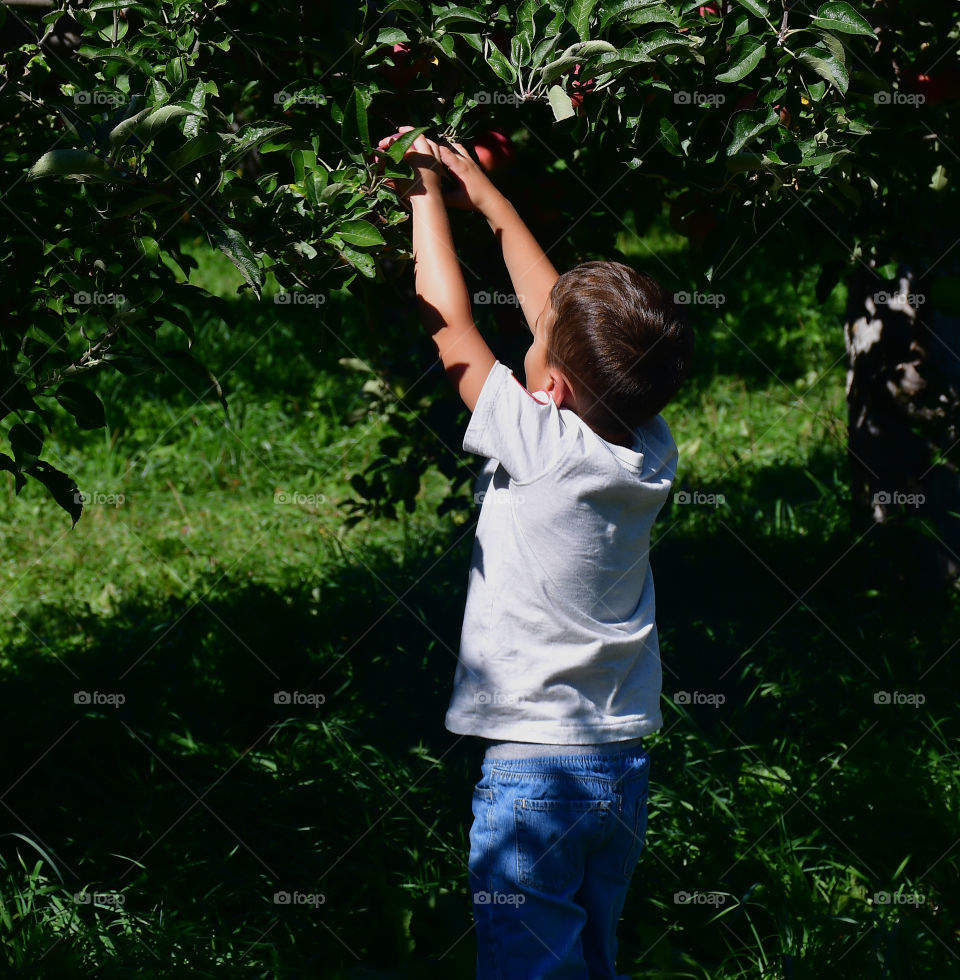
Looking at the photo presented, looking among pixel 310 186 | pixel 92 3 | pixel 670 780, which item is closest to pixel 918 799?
pixel 670 780

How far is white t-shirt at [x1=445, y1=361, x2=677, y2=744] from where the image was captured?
1.47 m

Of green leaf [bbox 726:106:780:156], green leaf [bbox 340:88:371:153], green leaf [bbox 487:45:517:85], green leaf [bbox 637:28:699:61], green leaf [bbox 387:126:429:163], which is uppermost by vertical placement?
green leaf [bbox 637:28:699:61]

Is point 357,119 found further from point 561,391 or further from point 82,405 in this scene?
point 82,405

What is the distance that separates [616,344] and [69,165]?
74 cm

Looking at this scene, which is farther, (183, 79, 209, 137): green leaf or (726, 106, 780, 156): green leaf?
(726, 106, 780, 156): green leaf

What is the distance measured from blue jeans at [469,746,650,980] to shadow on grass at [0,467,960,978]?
0.45 metres

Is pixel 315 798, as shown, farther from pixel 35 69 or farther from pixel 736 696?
pixel 35 69

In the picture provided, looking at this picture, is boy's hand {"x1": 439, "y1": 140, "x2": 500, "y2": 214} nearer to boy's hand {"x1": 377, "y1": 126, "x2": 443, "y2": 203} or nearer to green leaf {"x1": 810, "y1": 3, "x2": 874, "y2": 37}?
boy's hand {"x1": 377, "y1": 126, "x2": 443, "y2": 203}

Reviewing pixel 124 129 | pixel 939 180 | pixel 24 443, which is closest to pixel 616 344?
pixel 124 129

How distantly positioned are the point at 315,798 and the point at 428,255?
4.52 feet

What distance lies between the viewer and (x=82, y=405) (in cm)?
164

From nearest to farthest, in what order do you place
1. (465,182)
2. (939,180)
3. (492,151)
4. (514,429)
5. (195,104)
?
(195,104)
(514,429)
(465,182)
(492,151)
(939,180)

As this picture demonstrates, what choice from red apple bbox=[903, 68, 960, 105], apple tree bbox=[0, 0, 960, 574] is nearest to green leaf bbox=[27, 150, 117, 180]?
apple tree bbox=[0, 0, 960, 574]

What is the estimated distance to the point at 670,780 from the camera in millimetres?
2480
